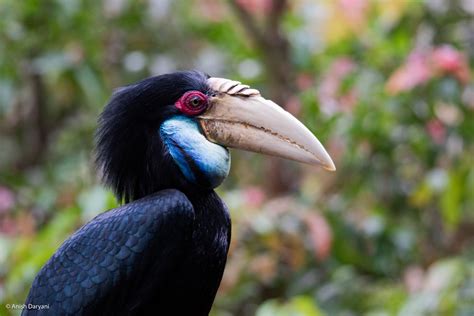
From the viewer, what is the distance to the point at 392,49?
4.71 m

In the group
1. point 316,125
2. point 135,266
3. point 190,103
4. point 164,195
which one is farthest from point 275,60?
point 135,266

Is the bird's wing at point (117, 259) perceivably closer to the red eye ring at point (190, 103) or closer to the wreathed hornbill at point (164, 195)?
the wreathed hornbill at point (164, 195)

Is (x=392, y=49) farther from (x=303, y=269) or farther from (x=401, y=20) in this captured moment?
(x=303, y=269)

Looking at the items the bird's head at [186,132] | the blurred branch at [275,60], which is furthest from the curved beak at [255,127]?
the blurred branch at [275,60]

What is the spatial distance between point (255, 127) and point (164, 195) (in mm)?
295

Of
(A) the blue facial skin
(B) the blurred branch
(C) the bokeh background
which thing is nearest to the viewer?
(A) the blue facial skin

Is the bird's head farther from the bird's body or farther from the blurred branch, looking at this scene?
the blurred branch

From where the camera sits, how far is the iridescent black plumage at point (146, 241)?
2242 millimetres

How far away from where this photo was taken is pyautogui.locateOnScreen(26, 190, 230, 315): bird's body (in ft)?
7.32

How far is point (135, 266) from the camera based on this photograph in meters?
2.25

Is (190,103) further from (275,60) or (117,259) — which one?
(275,60)

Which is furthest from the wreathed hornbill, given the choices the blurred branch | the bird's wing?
the blurred branch

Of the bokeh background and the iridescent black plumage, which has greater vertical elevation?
the bokeh background

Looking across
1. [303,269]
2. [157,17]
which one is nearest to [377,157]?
[303,269]
